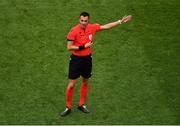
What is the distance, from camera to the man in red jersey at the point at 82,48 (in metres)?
10.1

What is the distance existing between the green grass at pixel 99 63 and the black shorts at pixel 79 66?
0.97 m

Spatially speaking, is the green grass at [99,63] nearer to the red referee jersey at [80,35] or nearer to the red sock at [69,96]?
the red sock at [69,96]

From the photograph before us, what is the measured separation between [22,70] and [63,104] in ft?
5.31

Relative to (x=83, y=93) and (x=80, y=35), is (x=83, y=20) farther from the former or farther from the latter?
(x=83, y=93)

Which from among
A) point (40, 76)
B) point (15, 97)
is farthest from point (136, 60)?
point (15, 97)

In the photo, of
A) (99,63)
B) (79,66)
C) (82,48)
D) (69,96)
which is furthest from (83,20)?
(99,63)

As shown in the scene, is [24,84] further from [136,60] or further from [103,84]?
[136,60]

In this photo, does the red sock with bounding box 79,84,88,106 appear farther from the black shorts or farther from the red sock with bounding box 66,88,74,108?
the black shorts

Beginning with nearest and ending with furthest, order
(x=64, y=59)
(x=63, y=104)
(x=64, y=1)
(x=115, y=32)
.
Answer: (x=63, y=104) → (x=64, y=59) → (x=115, y=32) → (x=64, y=1)

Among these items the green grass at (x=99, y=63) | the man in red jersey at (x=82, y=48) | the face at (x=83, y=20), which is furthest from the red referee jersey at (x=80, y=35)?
the green grass at (x=99, y=63)

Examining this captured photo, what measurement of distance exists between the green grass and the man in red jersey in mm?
564

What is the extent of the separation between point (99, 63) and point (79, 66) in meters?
2.23

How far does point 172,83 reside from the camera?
470 inches

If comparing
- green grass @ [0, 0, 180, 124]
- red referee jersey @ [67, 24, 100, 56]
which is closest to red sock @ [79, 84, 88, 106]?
green grass @ [0, 0, 180, 124]
